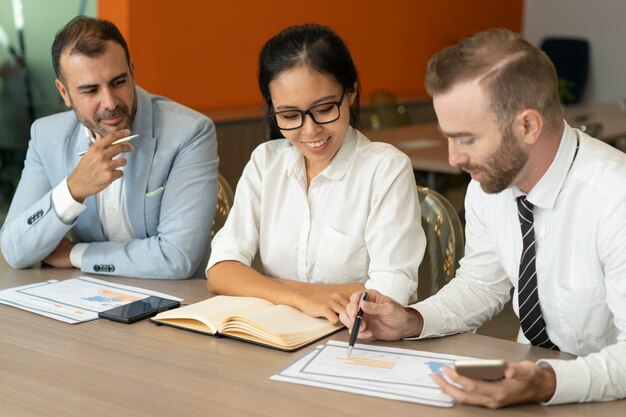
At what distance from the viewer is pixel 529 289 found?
1.95 meters

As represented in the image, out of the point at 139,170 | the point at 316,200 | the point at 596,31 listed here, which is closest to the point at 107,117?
the point at 139,170

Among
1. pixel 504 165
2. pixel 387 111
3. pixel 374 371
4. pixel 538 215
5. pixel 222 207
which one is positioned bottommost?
pixel 387 111

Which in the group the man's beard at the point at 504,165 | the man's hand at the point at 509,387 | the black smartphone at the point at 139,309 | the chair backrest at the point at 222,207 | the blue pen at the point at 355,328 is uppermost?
the man's beard at the point at 504,165

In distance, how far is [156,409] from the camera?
1.55 m

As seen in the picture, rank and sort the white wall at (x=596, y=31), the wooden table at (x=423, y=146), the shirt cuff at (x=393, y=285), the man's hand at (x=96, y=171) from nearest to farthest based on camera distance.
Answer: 1. the shirt cuff at (x=393, y=285)
2. the man's hand at (x=96, y=171)
3. the wooden table at (x=423, y=146)
4. the white wall at (x=596, y=31)

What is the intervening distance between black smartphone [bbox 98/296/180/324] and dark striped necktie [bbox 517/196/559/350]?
33.9 inches

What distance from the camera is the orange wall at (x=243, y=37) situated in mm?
5555

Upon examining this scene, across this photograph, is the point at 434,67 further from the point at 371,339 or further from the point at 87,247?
the point at 87,247

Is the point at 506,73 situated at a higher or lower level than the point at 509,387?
higher

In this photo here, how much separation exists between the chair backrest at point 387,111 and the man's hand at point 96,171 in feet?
13.8

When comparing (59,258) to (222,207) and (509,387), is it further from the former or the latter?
(509,387)

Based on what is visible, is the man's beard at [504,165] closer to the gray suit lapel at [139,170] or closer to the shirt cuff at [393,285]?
the shirt cuff at [393,285]

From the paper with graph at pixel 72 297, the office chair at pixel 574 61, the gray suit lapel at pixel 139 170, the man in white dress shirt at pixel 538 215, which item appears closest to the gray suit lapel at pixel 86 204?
the gray suit lapel at pixel 139 170

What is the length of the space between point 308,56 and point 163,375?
37.6 inches
